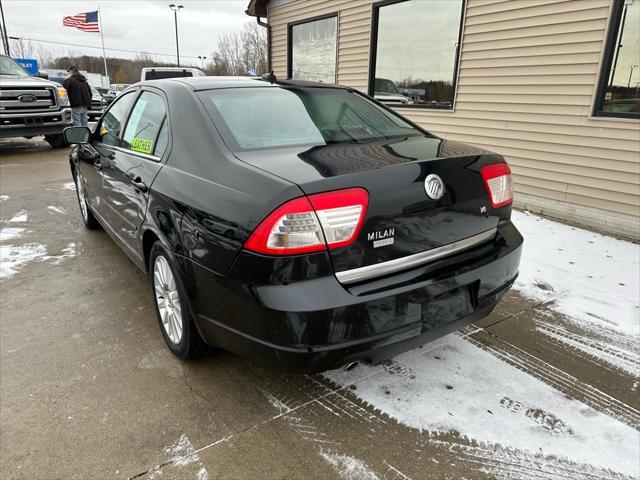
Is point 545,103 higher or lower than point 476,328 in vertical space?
higher

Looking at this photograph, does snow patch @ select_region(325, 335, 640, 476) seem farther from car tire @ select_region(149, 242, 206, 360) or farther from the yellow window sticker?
the yellow window sticker

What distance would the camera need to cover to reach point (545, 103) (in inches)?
213

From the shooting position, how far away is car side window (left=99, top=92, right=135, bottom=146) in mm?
3367

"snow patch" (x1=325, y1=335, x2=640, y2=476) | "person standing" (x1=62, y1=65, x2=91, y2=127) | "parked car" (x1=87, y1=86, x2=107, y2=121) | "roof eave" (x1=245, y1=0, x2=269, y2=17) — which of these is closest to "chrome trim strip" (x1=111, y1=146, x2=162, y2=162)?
"snow patch" (x1=325, y1=335, x2=640, y2=476)

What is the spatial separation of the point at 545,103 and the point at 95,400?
551cm

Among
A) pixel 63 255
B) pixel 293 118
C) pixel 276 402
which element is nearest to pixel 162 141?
pixel 293 118

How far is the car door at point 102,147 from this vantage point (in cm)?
338

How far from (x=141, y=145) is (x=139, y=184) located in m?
0.34

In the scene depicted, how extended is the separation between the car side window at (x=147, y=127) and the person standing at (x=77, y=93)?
950cm

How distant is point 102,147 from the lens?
360cm

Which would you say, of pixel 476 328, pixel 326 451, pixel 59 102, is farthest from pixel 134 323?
pixel 59 102

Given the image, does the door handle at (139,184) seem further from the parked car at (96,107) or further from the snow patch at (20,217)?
the parked car at (96,107)

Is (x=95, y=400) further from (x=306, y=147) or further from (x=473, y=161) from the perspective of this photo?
(x=473, y=161)

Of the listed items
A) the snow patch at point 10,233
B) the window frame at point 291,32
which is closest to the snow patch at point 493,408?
the snow patch at point 10,233
